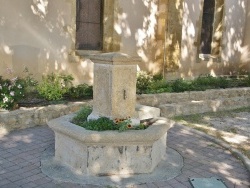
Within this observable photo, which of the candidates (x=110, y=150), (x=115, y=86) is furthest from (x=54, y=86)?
(x=110, y=150)

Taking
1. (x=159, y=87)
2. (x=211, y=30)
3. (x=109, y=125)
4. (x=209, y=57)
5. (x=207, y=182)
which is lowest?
(x=207, y=182)

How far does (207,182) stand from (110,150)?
56.5 inches

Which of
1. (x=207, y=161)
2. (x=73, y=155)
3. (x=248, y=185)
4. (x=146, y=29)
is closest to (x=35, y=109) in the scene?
(x=73, y=155)

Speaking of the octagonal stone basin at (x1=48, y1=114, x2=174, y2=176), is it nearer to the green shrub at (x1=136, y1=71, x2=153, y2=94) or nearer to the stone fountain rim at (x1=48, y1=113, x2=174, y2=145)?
the stone fountain rim at (x1=48, y1=113, x2=174, y2=145)

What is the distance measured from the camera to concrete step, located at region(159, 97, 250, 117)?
7773 millimetres

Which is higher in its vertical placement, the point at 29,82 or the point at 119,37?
the point at 119,37

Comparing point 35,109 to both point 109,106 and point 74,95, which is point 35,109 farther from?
point 109,106

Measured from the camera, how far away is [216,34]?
12.1 m

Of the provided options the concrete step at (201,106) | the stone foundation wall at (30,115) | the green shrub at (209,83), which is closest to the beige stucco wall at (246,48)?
the green shrub at (209,83)

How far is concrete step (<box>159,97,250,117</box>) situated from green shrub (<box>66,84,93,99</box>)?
78.1 inches

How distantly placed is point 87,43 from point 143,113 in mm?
4552

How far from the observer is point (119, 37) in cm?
916

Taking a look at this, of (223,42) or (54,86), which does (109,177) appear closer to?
(54,86)

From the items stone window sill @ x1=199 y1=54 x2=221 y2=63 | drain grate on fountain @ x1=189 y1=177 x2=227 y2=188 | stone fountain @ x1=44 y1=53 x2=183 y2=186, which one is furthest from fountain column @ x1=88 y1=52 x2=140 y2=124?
stone window sill @ x1=199 y1=54 x2=221 y2=63
